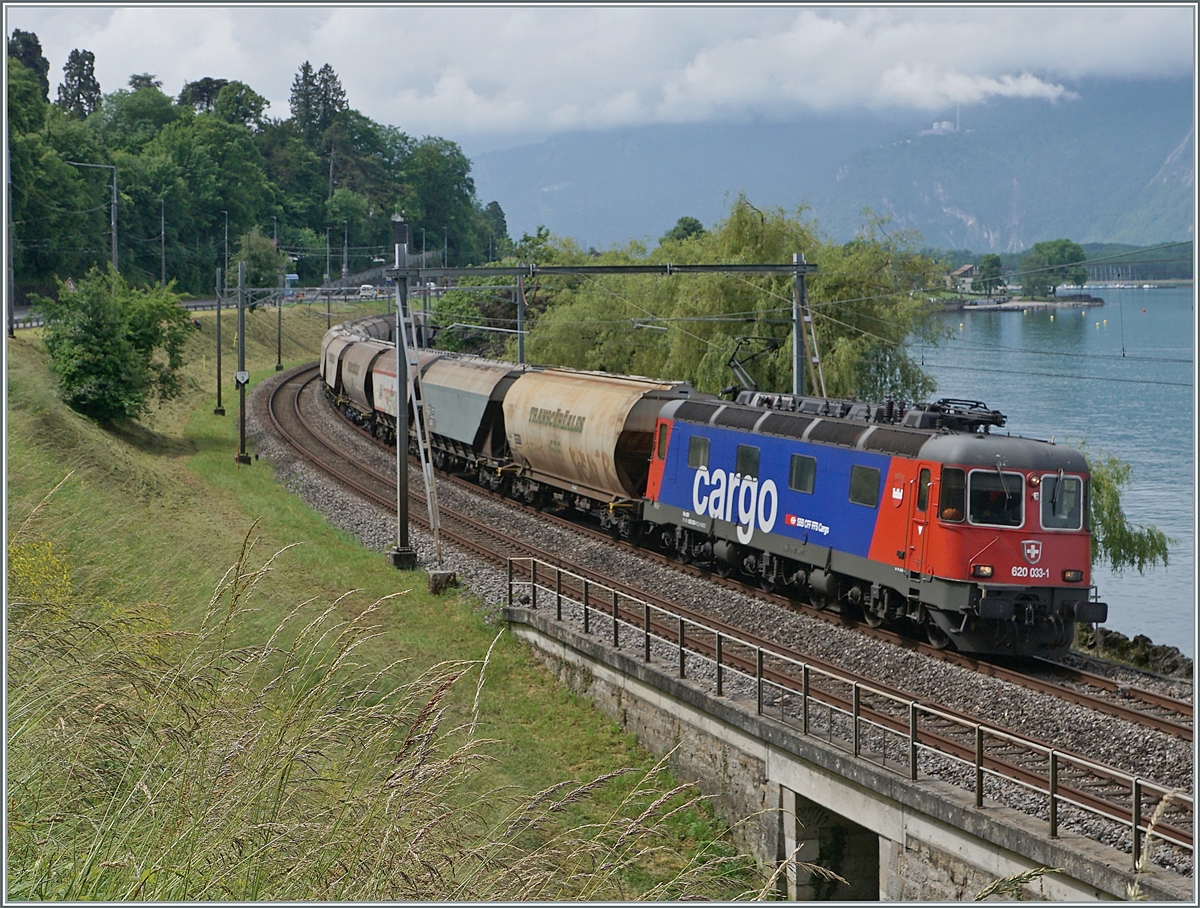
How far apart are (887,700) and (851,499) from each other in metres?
4.30

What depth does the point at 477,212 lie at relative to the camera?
199250 millimetres

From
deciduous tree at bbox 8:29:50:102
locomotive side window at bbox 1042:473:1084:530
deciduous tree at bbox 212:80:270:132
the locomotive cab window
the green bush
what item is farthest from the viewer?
deciduous tree at bbox 212:80:270:132

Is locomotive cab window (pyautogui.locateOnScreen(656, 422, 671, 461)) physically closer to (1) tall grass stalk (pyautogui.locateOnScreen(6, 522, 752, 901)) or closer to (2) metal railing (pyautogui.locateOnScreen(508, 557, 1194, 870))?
(2) metal railing (pyautogui.locateOnScreen(508, 557, 1194, 870))

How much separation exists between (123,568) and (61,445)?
1625 centimetres

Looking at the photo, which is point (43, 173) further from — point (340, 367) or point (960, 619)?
point (960, 619)

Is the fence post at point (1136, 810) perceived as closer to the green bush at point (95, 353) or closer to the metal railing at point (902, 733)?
the metal railing at point (902, 733)

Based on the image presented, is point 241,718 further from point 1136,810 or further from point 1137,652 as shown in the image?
point 1137,652

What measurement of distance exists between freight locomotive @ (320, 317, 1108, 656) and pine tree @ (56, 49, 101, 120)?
121m

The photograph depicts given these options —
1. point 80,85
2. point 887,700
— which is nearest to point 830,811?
point 887,700

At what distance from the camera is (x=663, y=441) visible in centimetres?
2472

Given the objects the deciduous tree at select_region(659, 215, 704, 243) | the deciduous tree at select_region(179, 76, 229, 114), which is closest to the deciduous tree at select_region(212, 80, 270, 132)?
the deciduous tree at select_region(179, 76, 229, 114)

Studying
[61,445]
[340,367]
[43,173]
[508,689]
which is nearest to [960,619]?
[508,689]

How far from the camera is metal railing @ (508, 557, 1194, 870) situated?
10.8 meters

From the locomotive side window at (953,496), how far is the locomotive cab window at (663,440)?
8.29 m
